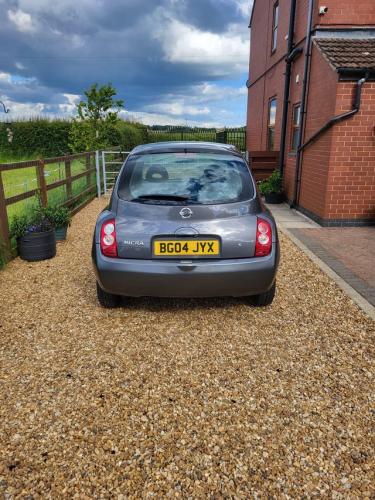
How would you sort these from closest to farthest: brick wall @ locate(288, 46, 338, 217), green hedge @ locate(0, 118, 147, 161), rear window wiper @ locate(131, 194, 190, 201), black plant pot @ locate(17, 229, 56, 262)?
Answer: 1. rear window wiper @ locate(131, 194, 190, 201)
2. black plant pot @ locate(17, 229, 56, 262)
3. brick wall @ locate(288, 46, 338, 217)
4. green hedge @ locate(0, 118, 147, 161)

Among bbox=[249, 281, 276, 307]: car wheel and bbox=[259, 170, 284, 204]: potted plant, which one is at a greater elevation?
bbox=[259, 170, 284, 204]: potted plant

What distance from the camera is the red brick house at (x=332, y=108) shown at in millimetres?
6797

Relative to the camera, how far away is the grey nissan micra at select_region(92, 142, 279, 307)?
3.16m

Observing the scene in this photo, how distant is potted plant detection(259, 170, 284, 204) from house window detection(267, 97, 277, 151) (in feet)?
8.31

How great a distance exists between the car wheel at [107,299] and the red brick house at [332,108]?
5.13 metres

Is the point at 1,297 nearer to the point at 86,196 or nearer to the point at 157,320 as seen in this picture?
the point at 157,320

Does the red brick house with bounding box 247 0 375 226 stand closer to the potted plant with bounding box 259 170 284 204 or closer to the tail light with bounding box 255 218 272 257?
the potted plant with bounding box 259 170 284 204

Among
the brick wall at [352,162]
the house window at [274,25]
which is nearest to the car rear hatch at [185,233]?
the brick wall at [352,162]

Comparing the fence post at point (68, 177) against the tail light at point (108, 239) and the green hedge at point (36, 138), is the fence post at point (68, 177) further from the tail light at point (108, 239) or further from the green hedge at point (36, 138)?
the green hedge at point (36, 138)

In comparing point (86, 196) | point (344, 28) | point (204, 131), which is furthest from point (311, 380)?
point (204, 131)

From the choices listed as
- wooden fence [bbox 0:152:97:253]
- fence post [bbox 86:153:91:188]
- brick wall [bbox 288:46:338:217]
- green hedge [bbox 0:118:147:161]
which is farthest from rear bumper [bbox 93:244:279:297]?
green hedge [bbox 0:118:147:161]

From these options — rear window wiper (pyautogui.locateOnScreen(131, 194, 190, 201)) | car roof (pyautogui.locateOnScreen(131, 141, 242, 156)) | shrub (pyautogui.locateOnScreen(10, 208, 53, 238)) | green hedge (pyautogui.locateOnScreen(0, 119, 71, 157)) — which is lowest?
shrub (pyautogui.locateOnScreen(10, 208, 53, 238))

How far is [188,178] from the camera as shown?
11.3ft

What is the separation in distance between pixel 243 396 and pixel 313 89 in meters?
7.58
